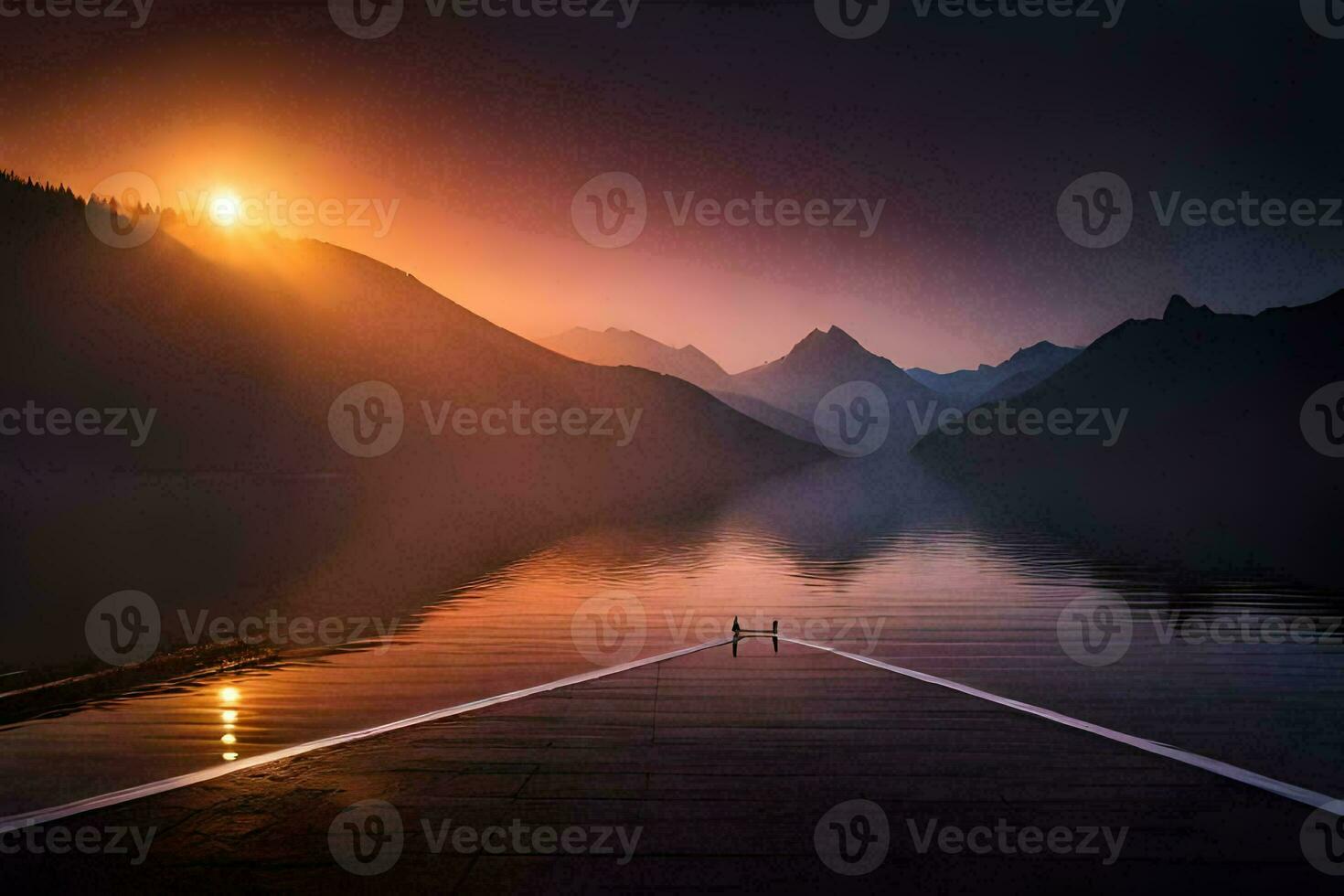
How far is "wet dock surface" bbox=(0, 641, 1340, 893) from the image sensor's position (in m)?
6.01

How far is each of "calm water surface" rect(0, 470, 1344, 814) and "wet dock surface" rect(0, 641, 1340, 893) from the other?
1.64 metres

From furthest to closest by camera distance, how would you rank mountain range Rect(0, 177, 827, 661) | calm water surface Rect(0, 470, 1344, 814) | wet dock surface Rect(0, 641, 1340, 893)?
mountain range Rect(0, 177, 827, 661)
calm water surface Rect(0, 470, 1344, 814)
wet dock surface Rect(0, 641, 1340, 893)

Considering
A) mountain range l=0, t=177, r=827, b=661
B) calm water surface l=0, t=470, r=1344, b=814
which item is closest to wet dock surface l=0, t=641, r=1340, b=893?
calm water surface l=0, t=470, r=1344, b=814

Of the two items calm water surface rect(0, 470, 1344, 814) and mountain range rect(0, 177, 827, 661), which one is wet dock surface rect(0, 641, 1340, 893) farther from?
mountain range rect(0, 177, 827, 661)

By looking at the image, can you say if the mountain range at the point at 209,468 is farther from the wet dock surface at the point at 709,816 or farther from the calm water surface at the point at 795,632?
the wet dock surface at the point at 709,816

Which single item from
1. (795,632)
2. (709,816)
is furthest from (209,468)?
(709,816)

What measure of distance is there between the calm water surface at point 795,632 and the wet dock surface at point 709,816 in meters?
1.64

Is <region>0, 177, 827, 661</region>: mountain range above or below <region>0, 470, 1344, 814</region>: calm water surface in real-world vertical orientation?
above

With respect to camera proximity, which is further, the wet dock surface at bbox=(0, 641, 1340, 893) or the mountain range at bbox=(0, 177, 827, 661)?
the mountain range at bbox=(0, 177, 827, 661)

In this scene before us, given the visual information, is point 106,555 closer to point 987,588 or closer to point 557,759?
point 557,759

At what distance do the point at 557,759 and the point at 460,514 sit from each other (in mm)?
51840

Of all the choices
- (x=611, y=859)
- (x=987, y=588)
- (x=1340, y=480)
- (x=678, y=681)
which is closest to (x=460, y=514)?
(x=987, y=588)

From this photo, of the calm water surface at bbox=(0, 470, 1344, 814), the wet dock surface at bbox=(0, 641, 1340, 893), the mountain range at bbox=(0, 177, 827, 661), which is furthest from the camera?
the mountain range at bbox=(0, 177, 827, 661)

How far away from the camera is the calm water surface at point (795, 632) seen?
28.8ft
